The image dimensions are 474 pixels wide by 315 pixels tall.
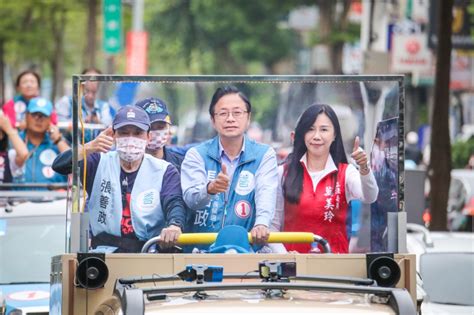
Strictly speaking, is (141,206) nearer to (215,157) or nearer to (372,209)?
(215,157)

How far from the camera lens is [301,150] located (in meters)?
8.01

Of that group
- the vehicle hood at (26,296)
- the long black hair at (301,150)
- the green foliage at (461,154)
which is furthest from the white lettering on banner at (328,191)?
the green foliage at (461,154)

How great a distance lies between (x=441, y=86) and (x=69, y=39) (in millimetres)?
49466

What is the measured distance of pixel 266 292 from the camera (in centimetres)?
618

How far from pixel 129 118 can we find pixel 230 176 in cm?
66

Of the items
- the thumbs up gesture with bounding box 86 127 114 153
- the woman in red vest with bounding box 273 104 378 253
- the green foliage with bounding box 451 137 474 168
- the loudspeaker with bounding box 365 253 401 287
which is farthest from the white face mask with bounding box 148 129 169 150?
the green foliage with bounding box 451 137 474 168

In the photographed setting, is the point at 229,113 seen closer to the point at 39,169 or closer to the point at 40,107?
the point at 39,169

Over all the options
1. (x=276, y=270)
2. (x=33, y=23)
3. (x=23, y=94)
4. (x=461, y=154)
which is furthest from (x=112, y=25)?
(x=276, y=270)

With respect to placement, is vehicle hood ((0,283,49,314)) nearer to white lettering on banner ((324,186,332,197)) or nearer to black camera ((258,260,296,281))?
white lettering on banner ((324,186,332,197))

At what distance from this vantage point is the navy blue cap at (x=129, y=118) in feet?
25.3

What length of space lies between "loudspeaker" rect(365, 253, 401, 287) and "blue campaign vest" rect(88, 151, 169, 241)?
3.96 ft

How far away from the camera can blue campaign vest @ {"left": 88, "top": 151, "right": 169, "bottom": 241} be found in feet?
25.4

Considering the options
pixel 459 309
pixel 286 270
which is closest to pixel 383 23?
pixel 459 309

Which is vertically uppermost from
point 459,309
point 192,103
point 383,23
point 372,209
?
point 383,23
